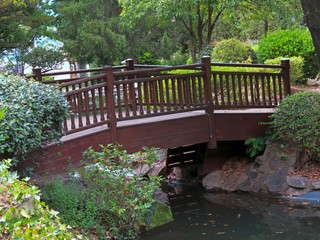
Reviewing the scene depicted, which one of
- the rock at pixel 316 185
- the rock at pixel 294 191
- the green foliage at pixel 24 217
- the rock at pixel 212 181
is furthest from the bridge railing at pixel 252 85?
the green foliage at pixel 24 217

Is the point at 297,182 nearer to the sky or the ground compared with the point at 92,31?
nearer to the ground

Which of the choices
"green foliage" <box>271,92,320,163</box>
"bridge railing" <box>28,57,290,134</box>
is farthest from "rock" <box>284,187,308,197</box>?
"bridge railing" <box>28,57,290,134</box>

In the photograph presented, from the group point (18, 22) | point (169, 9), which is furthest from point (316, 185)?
point (18, 22)

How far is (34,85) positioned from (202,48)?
37.7 ft

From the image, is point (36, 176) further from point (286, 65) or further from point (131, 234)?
point (286, 65)

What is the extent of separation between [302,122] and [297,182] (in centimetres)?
106

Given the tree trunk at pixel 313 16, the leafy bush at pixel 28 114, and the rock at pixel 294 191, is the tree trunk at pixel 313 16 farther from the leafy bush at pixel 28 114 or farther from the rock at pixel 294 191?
the leafy bush at pixel 28 114

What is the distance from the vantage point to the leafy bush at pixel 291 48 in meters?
14.8

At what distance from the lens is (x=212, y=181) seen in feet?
35.2

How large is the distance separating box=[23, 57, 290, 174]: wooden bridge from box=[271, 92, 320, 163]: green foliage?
714 millimetres

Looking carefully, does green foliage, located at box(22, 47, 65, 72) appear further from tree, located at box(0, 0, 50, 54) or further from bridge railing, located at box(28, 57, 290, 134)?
bridge railing, located at box(28, 57, 290, 134)

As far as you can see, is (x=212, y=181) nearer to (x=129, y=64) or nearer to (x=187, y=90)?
(x=187, y=90)

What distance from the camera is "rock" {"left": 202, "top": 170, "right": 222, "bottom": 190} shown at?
418 inches

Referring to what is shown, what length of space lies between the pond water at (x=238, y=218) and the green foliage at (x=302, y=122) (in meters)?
1.04
